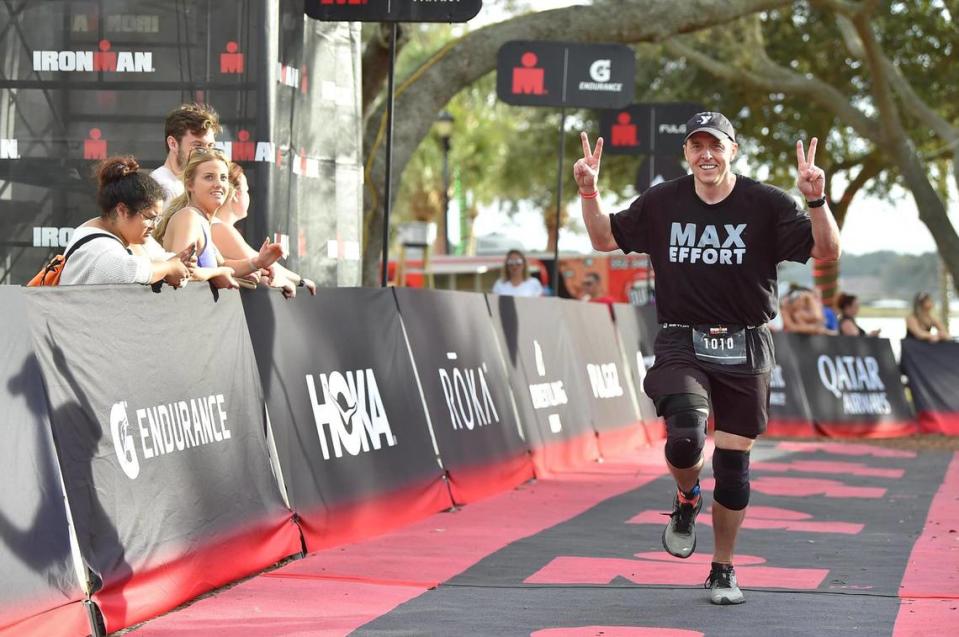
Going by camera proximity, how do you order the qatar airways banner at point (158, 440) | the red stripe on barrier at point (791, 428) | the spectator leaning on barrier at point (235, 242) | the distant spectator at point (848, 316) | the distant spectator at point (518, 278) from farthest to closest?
the distant spectator at point (848, 316)
the red stripe on barrier at point (791, 428)
the distant spectator at point (518, 278)
the spectator leaning on barrier at point (235, 242)
the qatar airways banner at point (158, 440)

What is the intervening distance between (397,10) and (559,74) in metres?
4.76

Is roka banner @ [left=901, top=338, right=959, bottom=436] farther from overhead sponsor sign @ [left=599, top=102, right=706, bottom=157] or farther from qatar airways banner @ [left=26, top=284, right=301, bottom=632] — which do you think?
qatar airways banner @ [left=26, top=284, right=301, bottom=632]

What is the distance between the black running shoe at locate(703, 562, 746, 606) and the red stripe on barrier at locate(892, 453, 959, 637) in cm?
65

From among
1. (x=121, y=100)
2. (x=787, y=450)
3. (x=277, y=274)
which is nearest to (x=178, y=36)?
(x=121, y=100)

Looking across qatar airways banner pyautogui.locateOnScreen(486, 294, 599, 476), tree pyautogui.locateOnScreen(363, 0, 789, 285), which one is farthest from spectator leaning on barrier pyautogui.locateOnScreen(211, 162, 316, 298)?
tree pyautogui.locateOnScreen(363, 0, 789, 285)

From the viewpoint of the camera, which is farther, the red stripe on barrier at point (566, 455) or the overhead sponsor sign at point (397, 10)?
the red stripe on barrier at point (566, 455)

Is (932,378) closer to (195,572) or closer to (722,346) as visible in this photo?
(722,346)

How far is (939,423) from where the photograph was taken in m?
20.7

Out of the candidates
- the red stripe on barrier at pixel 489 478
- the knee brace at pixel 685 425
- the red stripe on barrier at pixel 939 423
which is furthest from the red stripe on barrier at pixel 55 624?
the red stripe on barrier at pixel 939 423

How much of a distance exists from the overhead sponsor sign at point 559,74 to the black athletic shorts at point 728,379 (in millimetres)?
8823

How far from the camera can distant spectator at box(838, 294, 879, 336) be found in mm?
21547

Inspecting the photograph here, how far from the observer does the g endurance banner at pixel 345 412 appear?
7.86 metres

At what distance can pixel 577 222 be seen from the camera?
6081 cm

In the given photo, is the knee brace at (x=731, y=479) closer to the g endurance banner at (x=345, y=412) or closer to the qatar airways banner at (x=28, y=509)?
the g endurance banner at (x=345, y=412)
